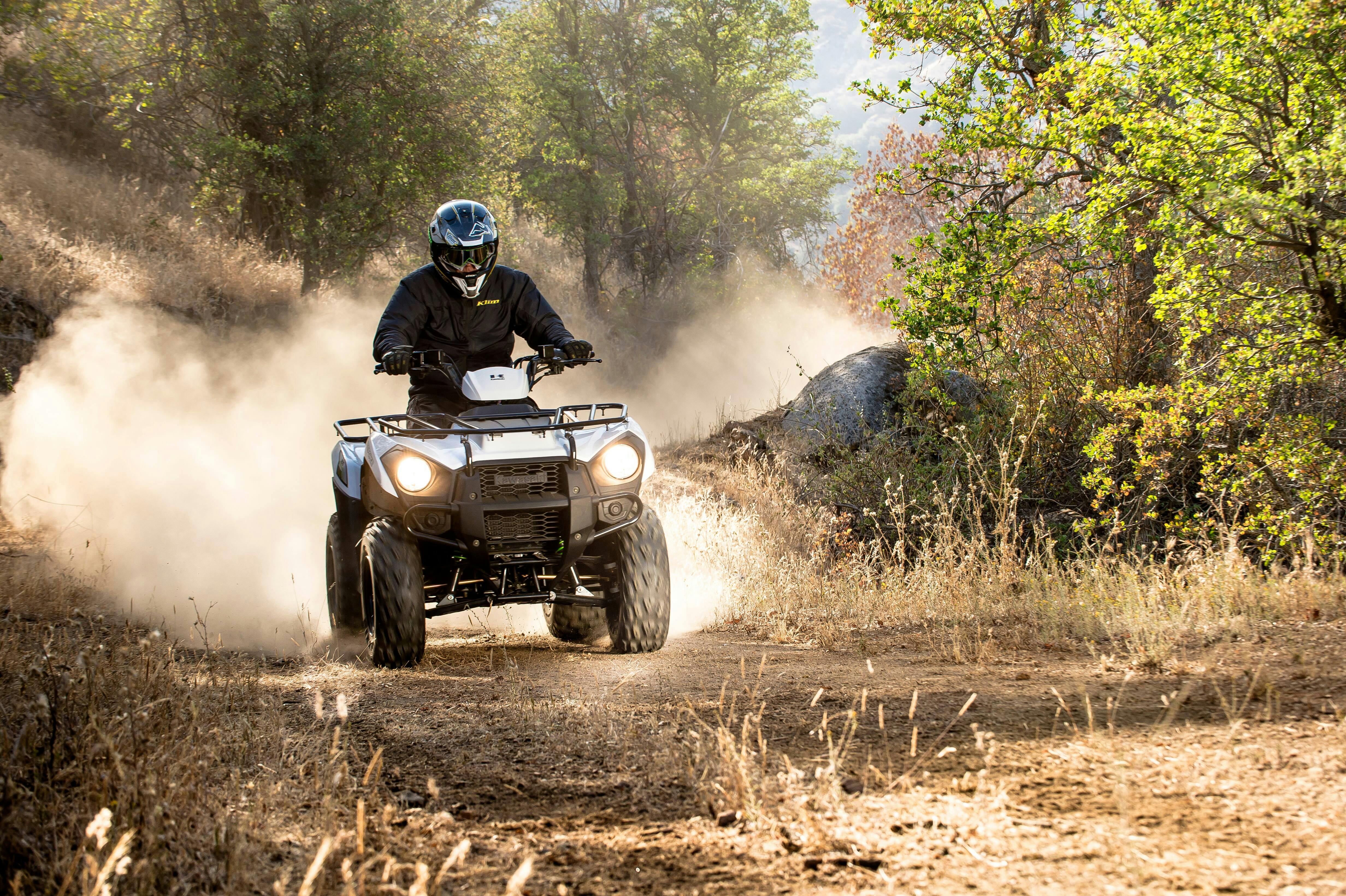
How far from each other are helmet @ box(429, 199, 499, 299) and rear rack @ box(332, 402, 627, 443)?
942 millimetres

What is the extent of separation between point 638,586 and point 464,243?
241cm

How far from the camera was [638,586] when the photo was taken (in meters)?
5.91

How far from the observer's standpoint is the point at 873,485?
473 inches

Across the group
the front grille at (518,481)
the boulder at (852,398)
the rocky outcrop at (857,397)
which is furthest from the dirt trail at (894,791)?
the boulder at (852,398)

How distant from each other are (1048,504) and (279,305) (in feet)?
48.0

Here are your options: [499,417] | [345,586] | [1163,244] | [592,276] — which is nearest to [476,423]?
[499,417]

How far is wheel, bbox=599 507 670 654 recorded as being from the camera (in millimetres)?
5879

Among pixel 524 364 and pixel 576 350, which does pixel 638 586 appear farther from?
pixel 524 364

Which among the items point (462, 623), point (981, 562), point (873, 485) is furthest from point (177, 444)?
point (981, 562)

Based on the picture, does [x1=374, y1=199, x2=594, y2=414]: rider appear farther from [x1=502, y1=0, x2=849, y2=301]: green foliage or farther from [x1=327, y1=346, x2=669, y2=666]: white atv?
[x1=502, y1=0, x2=849, y2=301]: green foliage

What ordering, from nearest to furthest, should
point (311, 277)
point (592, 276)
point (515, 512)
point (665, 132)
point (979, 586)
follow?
point (515, 512), point (979, 586), point (311, 277), point (592, 276), point (665, 132)

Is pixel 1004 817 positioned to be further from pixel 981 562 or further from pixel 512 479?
pixel 981 562

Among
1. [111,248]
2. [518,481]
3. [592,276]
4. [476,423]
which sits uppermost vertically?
[592,276]

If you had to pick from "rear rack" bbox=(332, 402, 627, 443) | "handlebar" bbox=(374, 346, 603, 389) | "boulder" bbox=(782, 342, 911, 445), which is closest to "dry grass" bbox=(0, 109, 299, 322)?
"boulder" bbox=(782, 342, 911, 445)
